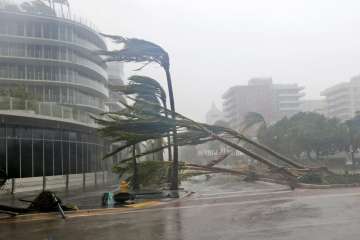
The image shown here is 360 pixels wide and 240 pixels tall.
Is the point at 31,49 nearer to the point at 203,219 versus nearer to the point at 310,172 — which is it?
the point at 310,172

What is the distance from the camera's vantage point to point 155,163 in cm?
2808

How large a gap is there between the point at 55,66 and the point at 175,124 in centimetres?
3837

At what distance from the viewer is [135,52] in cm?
2580

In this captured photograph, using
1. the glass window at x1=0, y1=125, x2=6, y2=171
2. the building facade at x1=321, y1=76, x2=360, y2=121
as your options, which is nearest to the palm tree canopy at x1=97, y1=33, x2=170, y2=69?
the glass window at x1=0, y1=125, x2=6, y2=171

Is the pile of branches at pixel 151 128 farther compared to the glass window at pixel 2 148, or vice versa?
the glass window at pixel 2 148

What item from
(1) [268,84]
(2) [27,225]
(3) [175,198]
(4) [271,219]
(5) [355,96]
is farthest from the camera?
(1) [268,84]

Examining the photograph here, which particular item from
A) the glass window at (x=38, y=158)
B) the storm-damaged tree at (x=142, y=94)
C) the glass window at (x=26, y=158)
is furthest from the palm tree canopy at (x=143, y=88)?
the glass window at (x=38, y=158)

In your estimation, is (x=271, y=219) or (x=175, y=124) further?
(x=175, y=124)

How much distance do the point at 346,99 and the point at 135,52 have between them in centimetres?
13977

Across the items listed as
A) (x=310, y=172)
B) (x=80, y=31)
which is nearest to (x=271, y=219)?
(x=310, y=172)

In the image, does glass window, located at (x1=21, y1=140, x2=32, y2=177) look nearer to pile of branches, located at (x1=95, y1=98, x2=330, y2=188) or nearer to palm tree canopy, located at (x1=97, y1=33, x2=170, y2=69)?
pile of branches, located at (x1=95, y1=98, x2=330, y2=188)

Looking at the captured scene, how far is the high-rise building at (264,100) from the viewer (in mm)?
159750

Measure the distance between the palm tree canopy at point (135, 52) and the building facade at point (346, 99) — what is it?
131778 millimetres

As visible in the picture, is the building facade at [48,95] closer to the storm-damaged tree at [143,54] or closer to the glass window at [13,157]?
the glass window at [13,157]
